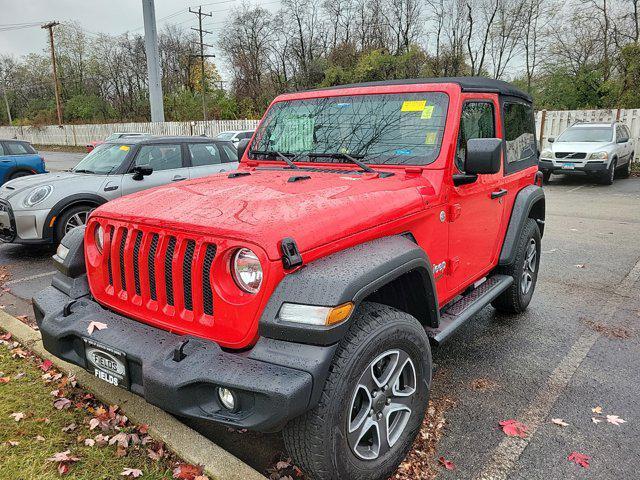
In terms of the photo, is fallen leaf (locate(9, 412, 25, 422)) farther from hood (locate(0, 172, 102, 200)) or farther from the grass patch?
hood (locate(0, 172, 102, 200))

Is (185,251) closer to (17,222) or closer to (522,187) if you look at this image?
(522,187)

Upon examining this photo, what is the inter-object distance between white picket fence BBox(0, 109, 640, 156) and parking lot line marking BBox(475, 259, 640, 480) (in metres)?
15.6

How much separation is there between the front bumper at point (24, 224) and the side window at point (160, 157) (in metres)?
1.64

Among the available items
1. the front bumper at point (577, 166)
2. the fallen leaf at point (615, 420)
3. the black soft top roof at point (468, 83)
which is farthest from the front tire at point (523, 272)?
the front bumper at point (577, 166)

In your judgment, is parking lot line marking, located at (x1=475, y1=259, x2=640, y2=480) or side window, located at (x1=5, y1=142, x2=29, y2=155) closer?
parking lot line marking, located at (x1=475, y1=259, x2=640, y2=480)

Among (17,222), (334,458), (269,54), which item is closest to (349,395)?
(334,458)

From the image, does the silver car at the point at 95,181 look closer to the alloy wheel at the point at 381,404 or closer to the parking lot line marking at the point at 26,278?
the parking lot line marking at the point at 26,278

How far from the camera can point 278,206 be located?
2.39m

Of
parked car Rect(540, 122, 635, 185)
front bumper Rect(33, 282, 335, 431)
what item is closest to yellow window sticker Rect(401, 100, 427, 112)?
front bumper Rect(33, 282, 335, 431)

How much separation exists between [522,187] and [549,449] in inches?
97.7

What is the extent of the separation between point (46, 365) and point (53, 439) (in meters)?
0.99

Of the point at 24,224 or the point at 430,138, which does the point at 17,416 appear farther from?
the point at 24,224

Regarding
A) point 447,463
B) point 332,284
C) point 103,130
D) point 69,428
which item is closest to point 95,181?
point 69,428

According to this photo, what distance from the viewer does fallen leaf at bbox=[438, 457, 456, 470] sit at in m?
2.57
